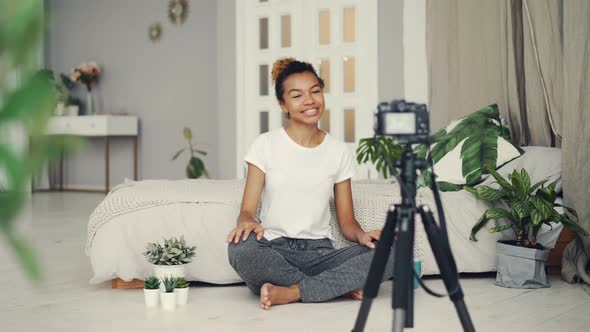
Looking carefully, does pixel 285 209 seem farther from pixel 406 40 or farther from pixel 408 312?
pixel 406 40

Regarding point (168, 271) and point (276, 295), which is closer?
point (276, 295)

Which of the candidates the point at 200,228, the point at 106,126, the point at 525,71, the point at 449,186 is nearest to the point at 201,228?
the point at 200,228

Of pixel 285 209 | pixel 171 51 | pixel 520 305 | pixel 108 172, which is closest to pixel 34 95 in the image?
pixel 285 209

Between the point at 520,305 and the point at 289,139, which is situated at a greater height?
the point at 289,139

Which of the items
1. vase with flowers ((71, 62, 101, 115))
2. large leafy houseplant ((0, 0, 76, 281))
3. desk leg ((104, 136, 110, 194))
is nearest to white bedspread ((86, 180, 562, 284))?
large leafy houseplant ((0, 0, 76, 281))

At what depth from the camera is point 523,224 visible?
2.70m

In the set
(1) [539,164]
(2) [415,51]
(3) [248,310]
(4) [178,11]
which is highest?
(4) [178,11]

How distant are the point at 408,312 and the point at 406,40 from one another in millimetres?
3900

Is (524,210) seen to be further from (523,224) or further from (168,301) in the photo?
(168,301)

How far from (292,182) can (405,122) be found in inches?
41.3

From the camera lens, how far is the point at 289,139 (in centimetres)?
240

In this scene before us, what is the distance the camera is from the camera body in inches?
53.1

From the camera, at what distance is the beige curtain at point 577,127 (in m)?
2.77

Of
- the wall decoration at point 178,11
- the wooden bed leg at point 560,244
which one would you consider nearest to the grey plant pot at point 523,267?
the wooden bed leg at point 560,244
